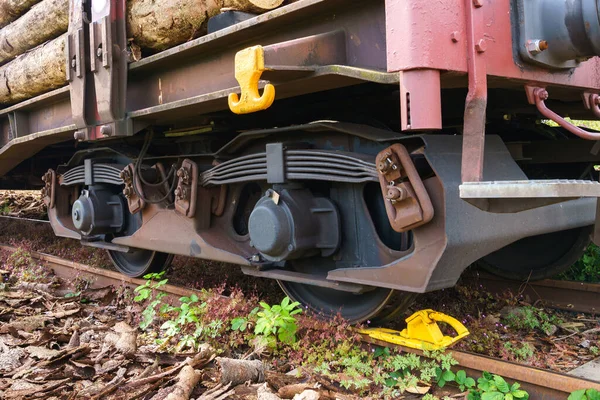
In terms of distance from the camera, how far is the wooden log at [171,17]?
10.9ft

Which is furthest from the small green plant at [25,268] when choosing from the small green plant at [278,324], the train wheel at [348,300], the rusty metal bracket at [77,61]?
the small green plant at [278,324]

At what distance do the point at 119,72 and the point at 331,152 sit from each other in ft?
5.96

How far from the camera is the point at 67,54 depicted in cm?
448

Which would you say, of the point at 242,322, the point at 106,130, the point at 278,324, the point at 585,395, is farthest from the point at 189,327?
the point at 585,395

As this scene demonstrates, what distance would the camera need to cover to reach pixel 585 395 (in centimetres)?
249

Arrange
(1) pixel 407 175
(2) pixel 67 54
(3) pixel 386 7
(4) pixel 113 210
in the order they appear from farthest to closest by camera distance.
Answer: (4) pixel 113 210 < (2) pixel 67 54 < (1) pixel 407 175 < (3) pixel 386 7

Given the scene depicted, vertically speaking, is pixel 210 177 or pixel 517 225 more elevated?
pixel 210 177

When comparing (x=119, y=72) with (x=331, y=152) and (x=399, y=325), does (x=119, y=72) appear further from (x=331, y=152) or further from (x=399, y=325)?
(x=399, y=325)

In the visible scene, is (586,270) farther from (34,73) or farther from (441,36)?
(34,73)

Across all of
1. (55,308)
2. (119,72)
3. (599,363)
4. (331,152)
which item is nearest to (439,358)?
(599,363)

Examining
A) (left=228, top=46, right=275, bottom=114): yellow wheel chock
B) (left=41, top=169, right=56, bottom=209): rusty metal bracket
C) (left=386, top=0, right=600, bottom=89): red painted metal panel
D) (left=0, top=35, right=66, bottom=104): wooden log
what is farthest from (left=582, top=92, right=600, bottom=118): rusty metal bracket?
(left=41, top=169, right=56, bottom=209): rusty metal bracket

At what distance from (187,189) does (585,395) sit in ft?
9.81

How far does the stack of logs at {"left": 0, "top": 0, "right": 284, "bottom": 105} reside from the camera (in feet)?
11.8

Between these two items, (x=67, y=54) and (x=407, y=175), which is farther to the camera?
(x=67, y=54)
